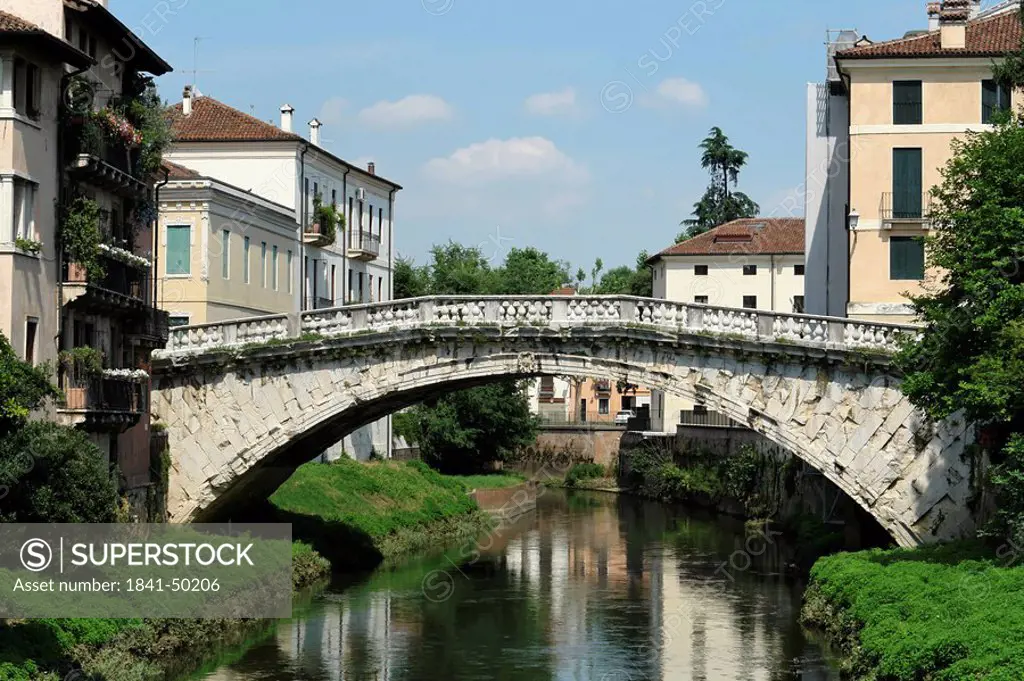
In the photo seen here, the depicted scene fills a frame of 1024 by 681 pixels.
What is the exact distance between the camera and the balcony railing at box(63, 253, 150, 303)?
3372 centimetres

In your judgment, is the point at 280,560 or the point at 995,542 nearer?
the point at 995,542

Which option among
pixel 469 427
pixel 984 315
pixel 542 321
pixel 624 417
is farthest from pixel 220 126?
pixel 624 417

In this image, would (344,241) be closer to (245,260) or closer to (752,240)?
(245,260)

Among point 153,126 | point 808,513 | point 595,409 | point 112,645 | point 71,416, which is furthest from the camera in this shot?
point 595,409

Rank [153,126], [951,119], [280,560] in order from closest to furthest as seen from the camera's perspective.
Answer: [153,126], [280,560], [951,119]

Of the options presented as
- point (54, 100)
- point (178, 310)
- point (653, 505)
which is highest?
point (54, 100)

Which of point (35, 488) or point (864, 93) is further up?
point (864, 93)

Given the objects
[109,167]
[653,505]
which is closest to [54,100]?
[109,167]

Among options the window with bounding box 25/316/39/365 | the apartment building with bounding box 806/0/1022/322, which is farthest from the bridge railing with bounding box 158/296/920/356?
the window with bounding box 25/316/39/365

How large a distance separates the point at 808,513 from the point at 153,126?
26112 millimetres

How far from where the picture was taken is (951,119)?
156 feet

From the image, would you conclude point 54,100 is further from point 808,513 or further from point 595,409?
point 595,409

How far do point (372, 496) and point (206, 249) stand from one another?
10638 mm

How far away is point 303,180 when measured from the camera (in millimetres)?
59250
